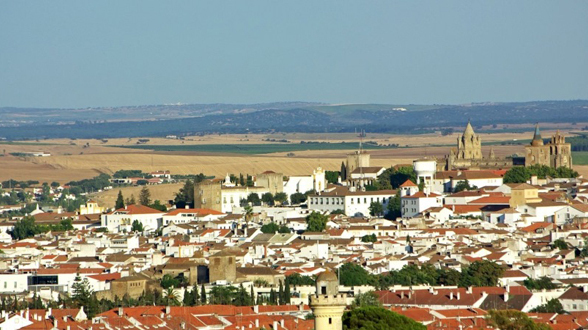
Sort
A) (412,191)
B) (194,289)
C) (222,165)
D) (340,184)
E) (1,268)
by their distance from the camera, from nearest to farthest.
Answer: (194,289) → (1,268) → (412,191) → (340,184) → (222,165)

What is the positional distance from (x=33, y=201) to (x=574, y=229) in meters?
59.9

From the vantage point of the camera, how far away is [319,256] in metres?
74.1

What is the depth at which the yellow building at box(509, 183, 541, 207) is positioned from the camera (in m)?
90.7

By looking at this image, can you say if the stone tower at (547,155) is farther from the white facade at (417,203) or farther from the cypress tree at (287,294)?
the cypress tree at (287,294)

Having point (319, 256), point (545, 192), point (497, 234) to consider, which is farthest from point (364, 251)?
point (545, 192)

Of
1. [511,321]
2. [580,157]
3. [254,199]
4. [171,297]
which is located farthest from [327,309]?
[580,157]

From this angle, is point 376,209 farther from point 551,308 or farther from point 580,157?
point 580,157

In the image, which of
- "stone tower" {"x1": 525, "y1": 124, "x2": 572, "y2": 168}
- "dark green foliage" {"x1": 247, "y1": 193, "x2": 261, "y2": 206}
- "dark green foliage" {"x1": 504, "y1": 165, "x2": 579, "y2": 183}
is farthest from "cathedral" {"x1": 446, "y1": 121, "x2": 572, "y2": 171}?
"dark green foliage" {"x1": 247, "y1": 193, "x2": 261, "y2": 206}

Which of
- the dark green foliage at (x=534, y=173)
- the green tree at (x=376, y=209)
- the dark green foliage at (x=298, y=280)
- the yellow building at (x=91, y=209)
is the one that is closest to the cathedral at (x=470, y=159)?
the dark green foliage at (x=534, y=173)

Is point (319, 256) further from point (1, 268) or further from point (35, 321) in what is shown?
point (35, 321)

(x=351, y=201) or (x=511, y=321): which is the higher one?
(x=511, y=321)

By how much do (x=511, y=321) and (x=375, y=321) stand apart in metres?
6.03

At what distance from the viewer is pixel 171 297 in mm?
58875

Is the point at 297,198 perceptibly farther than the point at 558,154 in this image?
No
